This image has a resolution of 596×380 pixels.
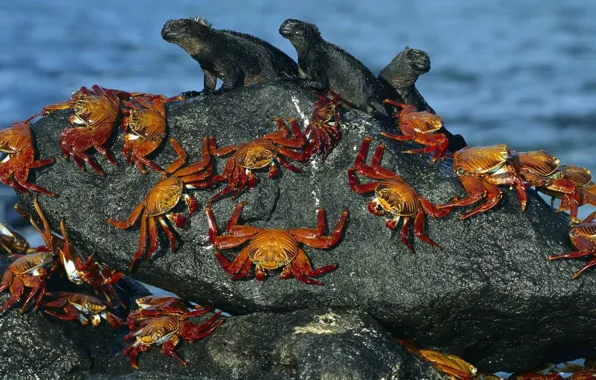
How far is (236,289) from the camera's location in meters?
5.81

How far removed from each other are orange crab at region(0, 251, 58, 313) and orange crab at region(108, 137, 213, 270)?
97 cm

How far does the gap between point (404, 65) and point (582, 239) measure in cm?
211

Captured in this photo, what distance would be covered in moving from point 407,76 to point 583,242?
213cm

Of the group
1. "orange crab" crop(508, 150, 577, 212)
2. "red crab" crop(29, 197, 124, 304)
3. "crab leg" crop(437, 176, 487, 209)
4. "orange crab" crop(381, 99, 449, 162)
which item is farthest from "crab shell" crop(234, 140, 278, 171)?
"orange crab" crop(508, 150, 577, 212)

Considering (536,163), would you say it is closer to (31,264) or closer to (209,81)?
(209,81)

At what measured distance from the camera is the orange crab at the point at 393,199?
18.4 ft

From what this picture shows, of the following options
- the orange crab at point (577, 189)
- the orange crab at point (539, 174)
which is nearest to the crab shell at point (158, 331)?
the orange crab at point (539, 174)

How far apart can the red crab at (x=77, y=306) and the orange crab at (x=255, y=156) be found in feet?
5.03

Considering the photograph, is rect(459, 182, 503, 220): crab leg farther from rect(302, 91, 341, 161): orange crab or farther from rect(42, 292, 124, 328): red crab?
rect(42, 292, 124, 328): red crab

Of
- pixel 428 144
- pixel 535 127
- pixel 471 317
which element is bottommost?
pixel 471 317

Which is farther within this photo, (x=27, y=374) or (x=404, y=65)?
(x=404, y=65)

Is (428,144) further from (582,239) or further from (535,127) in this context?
(535,127)

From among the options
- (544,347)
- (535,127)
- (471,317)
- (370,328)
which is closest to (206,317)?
(370,328)

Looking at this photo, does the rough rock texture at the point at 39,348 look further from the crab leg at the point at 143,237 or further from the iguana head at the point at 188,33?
the iguana head at the point at 188,33
